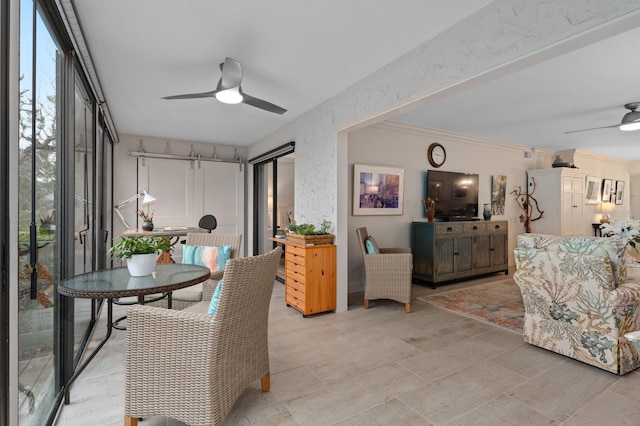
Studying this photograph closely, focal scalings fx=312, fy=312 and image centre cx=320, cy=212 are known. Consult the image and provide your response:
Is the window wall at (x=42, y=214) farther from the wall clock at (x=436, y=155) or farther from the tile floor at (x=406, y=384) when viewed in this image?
the wall clock at (x=436, y=155)

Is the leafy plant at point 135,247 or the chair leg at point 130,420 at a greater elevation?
the leafy plant at point 135,247

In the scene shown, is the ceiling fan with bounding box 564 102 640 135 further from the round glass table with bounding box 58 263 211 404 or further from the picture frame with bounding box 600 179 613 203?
the round glass table with bounding box 58 263 211 404

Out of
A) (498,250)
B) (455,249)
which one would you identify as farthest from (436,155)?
(498,250)

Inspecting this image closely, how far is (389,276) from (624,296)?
199 centimetres

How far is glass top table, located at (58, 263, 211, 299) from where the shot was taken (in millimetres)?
1723

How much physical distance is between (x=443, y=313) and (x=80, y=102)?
4.17 meters

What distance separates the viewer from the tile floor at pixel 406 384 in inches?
70.6

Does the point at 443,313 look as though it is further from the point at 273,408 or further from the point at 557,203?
the point at 557,203

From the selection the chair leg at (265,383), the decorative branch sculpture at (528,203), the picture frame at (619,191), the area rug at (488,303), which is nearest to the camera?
the chair leg at (265,383)

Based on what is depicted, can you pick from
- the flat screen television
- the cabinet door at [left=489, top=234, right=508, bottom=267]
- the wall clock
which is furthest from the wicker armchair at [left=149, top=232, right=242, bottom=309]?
the cabinet door at [left=489, top=234, right=508, bottom=267]

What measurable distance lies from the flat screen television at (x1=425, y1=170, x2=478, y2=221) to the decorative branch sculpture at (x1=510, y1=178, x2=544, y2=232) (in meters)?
1.51

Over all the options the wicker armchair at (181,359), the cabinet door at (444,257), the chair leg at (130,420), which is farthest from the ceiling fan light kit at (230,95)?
the cabinet door at (444,257)

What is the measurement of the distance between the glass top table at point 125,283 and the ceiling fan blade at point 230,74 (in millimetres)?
1544

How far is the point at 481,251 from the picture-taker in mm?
5148
